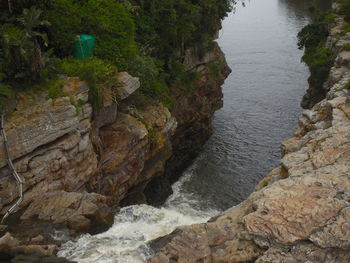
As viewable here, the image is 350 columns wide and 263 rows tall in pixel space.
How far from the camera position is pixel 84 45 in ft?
66.9

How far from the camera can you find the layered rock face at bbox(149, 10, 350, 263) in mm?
12336

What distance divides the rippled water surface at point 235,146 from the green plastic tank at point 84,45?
311 inches

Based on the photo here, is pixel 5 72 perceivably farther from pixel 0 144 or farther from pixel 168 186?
pixel 168 186

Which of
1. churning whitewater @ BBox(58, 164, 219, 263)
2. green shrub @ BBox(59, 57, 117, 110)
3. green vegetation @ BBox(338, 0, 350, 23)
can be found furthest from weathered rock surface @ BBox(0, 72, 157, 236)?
green vegetation @ BBox(338, 0, 350, 23)

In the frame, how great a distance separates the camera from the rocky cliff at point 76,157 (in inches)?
625

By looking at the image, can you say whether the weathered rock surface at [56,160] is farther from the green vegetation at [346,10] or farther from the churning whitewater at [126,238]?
the green vegetation at [346,10]

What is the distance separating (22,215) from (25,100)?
4.61 meters

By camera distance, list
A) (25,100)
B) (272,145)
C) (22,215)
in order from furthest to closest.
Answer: (272,145), (25,100), (22,215)

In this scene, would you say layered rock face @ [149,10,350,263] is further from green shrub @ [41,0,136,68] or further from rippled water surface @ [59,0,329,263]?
green shrub @ [41,0,136,68]

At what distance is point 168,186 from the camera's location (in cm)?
2898

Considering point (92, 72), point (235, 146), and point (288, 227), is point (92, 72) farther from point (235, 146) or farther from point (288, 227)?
point (235, 146)

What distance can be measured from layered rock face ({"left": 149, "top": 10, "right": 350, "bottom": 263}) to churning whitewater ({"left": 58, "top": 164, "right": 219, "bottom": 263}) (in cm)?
107

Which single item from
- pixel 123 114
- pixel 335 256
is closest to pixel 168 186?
pixel 123 114

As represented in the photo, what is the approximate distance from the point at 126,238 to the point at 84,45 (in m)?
9.59
